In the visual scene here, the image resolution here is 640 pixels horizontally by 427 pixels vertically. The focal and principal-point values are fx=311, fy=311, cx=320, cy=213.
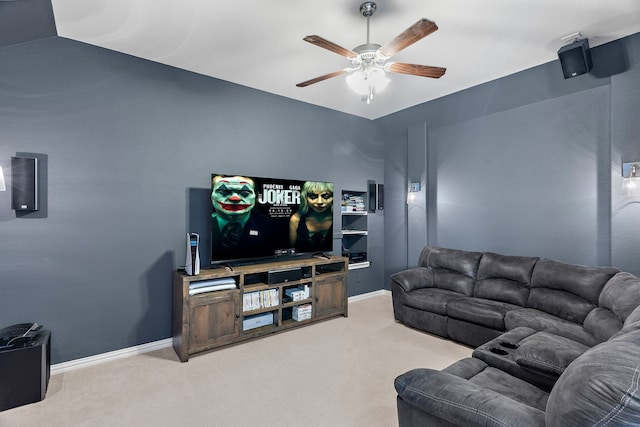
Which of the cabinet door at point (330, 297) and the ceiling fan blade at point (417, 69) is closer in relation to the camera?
the ceiling fan blade at point (417, 69)

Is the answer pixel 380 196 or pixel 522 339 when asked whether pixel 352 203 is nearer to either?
pixel 380 196

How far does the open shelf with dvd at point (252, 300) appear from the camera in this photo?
9.73 ft

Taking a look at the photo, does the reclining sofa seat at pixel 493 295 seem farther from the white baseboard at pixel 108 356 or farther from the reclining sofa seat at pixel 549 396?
the white baseboard at pixel 108 356

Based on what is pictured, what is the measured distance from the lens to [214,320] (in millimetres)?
3066

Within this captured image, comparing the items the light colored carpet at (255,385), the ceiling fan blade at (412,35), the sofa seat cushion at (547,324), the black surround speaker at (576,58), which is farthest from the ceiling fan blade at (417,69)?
the light colored carpet at (255,385)

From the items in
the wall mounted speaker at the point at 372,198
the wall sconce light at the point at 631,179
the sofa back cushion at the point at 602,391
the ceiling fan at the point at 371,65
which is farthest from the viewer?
the wall mounted speaker at the point at 372,198

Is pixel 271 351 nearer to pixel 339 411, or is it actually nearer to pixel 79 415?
pixel 339 411

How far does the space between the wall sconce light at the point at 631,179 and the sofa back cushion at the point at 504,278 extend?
1.00 m

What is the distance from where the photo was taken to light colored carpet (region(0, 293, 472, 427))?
6.93 feet

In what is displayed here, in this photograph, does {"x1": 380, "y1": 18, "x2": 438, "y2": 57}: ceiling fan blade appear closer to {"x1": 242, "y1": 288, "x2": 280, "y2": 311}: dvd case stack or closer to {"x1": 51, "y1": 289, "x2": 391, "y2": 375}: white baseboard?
{"x1": 242, "y1": 288, "x2": 280, "y2": 311}: dvd case stack

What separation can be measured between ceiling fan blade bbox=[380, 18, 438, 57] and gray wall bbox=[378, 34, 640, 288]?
7.88 feet

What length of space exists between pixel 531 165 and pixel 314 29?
2.90 metres

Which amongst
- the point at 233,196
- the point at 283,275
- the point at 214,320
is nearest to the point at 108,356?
the point at 214,320

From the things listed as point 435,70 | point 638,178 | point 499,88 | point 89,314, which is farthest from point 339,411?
point 499,88
